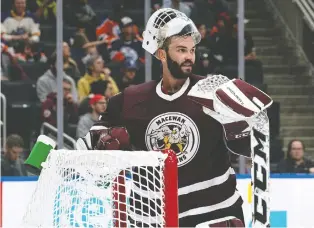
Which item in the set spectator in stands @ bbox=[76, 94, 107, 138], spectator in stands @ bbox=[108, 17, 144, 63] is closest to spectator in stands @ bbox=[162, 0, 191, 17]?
spectator in stands @ bbox=[108, 17, 144, 63]

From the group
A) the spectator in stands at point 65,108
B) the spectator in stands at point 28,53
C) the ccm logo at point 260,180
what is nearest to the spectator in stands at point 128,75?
the spectator in stands at point 65,108

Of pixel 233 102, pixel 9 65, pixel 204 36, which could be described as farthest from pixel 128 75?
pixel 233 102

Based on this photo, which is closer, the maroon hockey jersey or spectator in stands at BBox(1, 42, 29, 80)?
the maroon hockey jersey

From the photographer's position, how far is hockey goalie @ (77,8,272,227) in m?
3.35

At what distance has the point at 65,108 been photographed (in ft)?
23.4

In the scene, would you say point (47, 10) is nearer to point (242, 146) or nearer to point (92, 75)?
point (92, 75)

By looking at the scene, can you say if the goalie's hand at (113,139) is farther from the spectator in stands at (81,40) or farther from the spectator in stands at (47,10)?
the spectator in stands at (81,40)

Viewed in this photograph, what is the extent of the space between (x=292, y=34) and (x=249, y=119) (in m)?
5.20

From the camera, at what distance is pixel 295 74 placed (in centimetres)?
762

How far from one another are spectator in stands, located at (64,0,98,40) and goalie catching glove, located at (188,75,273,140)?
4.39m

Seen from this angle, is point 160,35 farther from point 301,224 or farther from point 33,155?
point 301,224

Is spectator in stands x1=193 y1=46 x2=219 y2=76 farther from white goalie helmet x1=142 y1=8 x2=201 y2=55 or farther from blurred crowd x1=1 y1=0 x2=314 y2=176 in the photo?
white goalie helmet x1=142 y1=8 x2=201 y2=55

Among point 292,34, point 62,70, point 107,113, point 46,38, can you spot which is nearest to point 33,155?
point 107,113

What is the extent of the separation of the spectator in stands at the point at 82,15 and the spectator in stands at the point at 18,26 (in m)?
0.29
